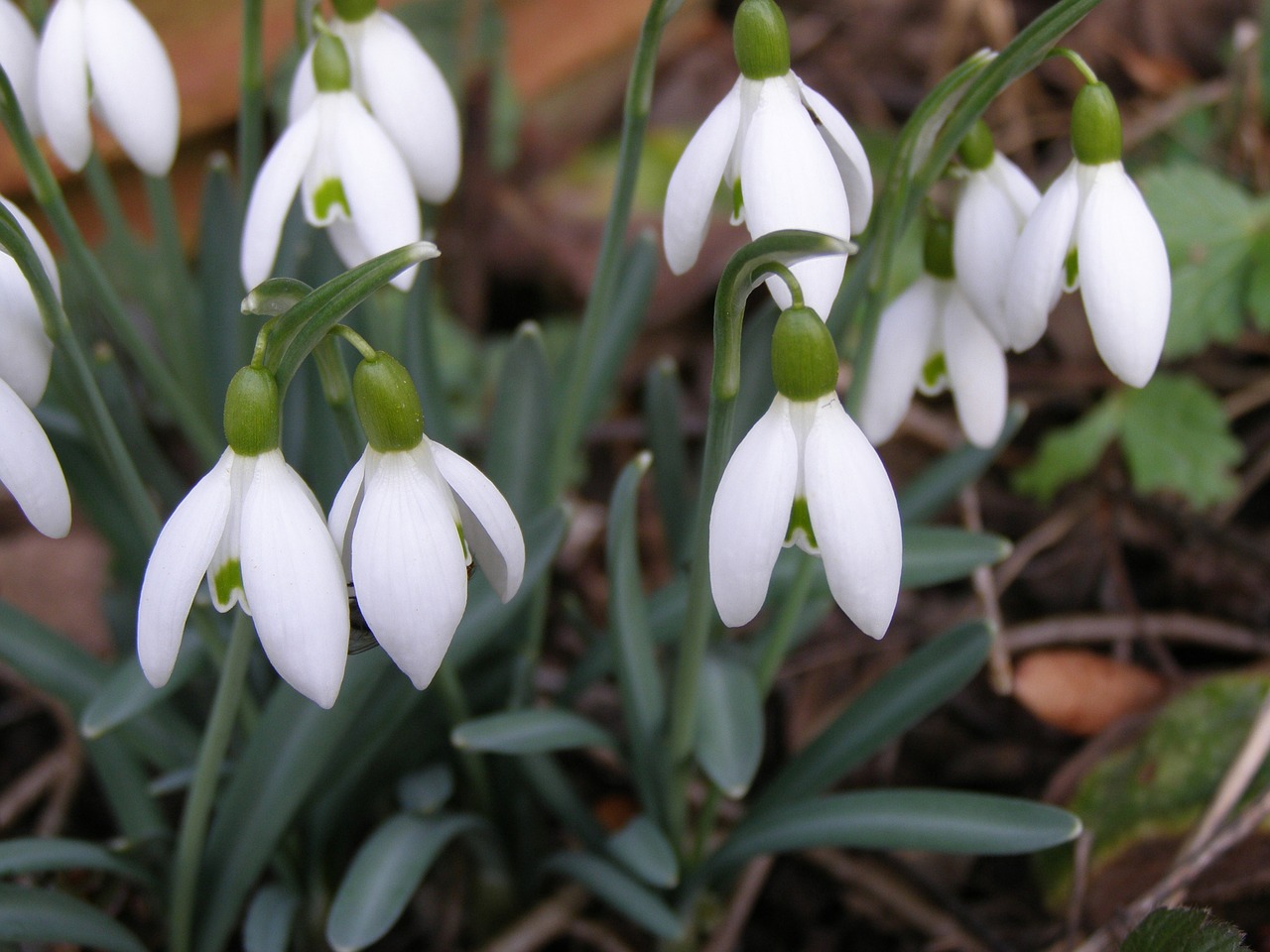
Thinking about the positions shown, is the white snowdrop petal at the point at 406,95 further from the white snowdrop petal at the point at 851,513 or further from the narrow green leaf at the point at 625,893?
the narrow green leaf at the point at 625,893

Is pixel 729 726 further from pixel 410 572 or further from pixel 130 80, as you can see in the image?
pixel 130 80

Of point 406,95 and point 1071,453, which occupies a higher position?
point 406,95

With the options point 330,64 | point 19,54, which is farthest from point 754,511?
point 19,54

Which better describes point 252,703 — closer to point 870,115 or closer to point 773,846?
point 773,846

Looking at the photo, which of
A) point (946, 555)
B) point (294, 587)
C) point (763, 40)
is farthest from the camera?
point (946, 555)

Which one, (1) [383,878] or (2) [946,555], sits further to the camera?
(2) [946,555]

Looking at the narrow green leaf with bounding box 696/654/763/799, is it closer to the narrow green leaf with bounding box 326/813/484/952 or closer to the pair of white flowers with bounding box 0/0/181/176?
the narrow green leaf with bounding box 326/813/484/952

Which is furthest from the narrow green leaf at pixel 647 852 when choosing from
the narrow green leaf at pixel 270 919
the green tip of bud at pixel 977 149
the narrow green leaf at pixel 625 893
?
the green tip of bud at pixel 977 149

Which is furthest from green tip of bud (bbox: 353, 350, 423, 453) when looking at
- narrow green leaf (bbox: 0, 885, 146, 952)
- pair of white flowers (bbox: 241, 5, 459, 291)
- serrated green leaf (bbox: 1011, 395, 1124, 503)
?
serrated green leaf (bbox: 1011, 395, 1124, 503)
